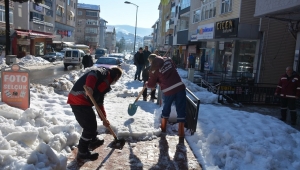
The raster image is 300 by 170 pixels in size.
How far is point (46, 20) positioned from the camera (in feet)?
161

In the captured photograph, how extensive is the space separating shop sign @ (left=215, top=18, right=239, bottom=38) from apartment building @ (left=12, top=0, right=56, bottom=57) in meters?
21.4

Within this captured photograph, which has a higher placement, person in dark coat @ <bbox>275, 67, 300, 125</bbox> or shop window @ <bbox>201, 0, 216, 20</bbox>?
shop window @ <bbox>201, 0, 216, 20</bbox>

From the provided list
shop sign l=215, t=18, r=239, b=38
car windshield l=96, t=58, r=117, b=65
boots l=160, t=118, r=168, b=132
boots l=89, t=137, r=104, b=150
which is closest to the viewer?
boots l=89, t=137, r=104, b=150

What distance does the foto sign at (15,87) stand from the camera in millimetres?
5844

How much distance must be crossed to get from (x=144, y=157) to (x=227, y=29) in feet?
48.4

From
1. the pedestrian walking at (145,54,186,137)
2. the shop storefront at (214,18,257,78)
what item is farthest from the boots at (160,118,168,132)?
the shop storefront at (214,18,257,78)

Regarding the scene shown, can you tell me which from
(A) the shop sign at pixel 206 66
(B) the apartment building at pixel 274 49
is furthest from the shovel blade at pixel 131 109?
(A) the shop sign at pixel 206 66

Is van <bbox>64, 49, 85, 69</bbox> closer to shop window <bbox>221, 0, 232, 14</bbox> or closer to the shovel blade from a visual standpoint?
shop window <bbox>221, 0, 232, 14</bbox>

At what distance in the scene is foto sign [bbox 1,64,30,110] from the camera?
5.84 m

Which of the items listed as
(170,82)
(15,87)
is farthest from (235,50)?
(15,87)

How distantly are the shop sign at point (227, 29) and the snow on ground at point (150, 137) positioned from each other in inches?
419

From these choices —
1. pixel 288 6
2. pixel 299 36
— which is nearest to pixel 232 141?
pixel 288 6

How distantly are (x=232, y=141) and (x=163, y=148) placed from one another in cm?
125

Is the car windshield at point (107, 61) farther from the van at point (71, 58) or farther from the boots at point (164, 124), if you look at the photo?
the boots at point (164, 124)
